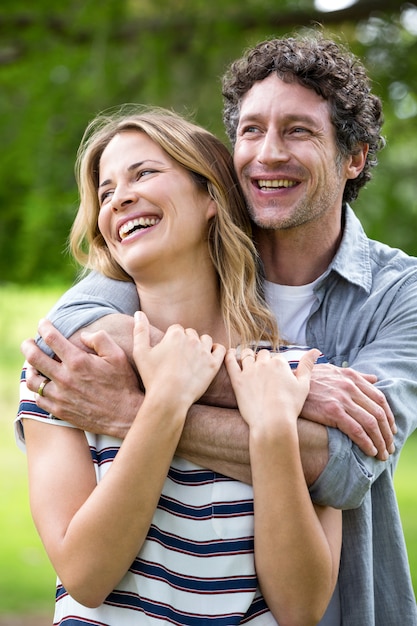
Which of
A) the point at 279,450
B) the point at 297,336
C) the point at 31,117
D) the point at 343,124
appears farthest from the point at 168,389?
the point at 31,117

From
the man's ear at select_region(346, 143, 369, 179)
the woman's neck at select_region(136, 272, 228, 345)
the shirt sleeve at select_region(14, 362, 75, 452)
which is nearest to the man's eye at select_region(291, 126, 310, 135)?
the man's ear at select_region(346, 143, 369, 179)

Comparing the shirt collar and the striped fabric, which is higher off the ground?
the shirt collar

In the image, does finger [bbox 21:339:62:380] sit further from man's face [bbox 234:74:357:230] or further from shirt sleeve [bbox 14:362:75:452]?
man's face [bbox 234:74:357:230]

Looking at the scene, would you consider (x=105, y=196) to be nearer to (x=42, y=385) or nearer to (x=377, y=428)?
(x=42, y=385)

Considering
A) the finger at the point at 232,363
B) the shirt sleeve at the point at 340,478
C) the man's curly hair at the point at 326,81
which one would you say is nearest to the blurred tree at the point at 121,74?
the man's curly hair at the point at 326,81

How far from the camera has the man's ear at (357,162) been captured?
2.72 m

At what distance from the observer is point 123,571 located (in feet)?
6.27

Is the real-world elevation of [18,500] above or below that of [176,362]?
below

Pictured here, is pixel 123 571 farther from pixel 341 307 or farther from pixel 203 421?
pixel 341 307

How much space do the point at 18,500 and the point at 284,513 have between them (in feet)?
15.9

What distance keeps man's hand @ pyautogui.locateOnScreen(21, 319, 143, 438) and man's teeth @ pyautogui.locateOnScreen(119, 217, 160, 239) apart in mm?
287

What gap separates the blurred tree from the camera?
372 cm

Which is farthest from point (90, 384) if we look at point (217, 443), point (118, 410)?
point (217, 443)

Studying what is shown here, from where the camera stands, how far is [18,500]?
21.2 feet
